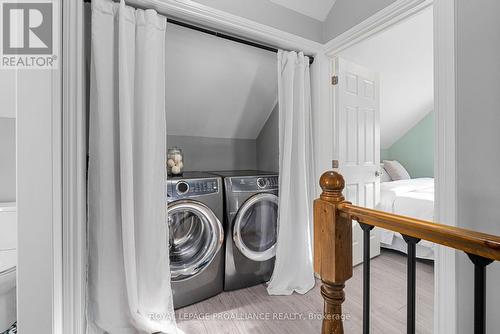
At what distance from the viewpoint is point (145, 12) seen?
147 cm

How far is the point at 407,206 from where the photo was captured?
2576mm

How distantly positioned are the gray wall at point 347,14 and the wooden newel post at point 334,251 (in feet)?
5.33

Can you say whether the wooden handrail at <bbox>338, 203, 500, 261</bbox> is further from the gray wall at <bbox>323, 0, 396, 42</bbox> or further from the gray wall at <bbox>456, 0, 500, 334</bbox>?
the gray wall at <bbox>323, 0, 396, 42</bbox>

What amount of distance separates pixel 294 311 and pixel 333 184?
4.36ft

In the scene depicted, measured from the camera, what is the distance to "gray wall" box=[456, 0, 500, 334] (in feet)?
3.81

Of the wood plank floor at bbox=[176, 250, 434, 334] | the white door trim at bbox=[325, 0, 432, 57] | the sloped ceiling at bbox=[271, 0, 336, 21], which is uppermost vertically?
the sloped ceiling at bbox=[271, 0, 336, 21]

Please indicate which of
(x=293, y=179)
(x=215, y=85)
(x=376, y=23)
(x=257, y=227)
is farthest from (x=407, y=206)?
(x=215, y=85)

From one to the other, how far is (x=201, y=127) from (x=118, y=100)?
1176 millimetres

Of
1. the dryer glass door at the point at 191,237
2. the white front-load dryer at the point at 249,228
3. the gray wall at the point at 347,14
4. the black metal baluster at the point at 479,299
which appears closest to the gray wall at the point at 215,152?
the white front-load dryer at the point at 249,228

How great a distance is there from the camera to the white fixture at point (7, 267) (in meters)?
1.31

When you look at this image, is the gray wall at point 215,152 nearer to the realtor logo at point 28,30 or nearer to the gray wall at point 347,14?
the realtor logo at point 28,30

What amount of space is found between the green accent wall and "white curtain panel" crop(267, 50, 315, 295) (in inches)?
158

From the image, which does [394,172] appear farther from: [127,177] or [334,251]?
[127,177]

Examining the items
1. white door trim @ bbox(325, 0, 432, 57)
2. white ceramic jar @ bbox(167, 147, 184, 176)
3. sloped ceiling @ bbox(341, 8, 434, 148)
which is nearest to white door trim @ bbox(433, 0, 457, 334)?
white door trim @ bbox(325, 0, 432, 57)
